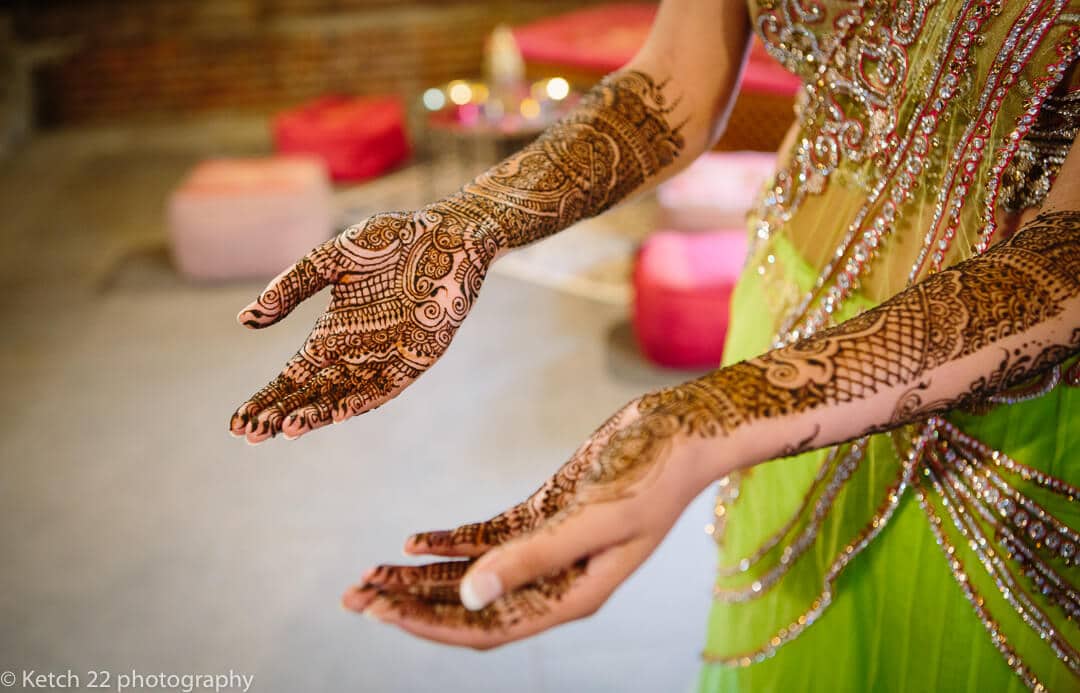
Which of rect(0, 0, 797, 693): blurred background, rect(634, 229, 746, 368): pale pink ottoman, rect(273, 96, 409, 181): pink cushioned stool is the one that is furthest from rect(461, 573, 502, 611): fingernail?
rect(273, 96, 409, 181): pink cushioned stool

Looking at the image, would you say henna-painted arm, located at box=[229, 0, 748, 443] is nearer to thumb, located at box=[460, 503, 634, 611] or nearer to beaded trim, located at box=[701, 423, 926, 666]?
thumb, located at box=[460, 503, 634, 611]

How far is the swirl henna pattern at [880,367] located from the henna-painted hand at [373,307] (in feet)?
0.50

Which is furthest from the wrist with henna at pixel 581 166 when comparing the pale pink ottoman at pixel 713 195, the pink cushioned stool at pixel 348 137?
the pink cushioned stool at pixel 348 137

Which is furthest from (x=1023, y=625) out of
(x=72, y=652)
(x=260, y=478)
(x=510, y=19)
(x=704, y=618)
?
(x=510, y=19)

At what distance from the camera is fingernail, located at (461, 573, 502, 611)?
0.48 meters

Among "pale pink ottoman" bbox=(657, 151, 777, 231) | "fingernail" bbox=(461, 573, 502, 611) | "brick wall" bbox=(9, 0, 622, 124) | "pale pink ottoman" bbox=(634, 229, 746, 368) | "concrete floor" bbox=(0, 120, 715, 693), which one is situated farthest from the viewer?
"brick wall" bbox=(9, 0, 622, 124)

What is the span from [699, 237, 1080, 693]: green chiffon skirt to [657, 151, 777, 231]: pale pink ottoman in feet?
7.24

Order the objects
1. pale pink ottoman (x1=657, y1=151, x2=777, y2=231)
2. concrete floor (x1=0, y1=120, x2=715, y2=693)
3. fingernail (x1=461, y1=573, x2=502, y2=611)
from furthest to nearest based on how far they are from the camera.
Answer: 1. pale pink ottoman (x1=657, y1=151, x2=777, y2=231)
2. concrete floor (x1=0, y1=120, x2=715, y2=693)
3. fingernail (x1=461, y1=573, x2=502, y2=611)

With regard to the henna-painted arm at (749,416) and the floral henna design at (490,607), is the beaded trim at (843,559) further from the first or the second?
the floral henna design at (490,607)

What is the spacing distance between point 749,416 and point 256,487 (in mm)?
1893

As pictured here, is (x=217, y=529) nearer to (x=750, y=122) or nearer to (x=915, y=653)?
(x=750, y=122)

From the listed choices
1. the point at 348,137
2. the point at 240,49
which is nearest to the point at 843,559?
the point at 348,137

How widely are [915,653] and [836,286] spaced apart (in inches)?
11.6

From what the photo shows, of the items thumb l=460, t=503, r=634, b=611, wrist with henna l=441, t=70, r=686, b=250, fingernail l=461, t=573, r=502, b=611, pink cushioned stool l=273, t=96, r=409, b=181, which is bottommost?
fingernail l=461, t=573, r=502, b=611
